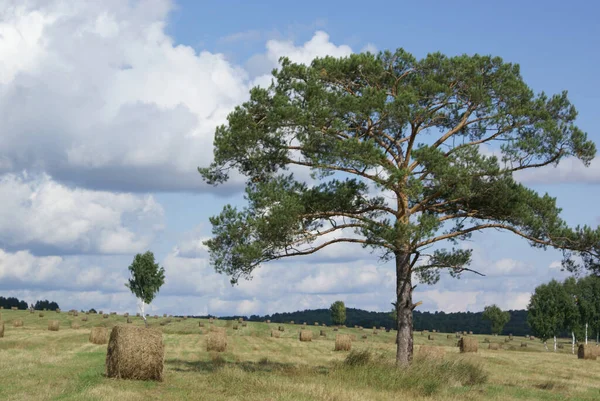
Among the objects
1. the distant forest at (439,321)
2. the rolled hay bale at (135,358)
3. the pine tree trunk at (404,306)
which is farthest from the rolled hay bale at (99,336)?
the distant forest at (439,321)

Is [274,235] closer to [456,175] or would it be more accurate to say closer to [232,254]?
[232,254]

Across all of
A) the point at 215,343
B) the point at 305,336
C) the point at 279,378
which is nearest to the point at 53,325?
the point at 305,336

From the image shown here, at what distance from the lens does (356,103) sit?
83.3 ft

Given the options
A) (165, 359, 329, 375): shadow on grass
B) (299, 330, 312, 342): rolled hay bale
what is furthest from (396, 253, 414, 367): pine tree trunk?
(299, 330, 312, 342): rolled hay bale

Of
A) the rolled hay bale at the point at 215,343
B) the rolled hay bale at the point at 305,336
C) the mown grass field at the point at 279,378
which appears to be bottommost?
the mown grass field at the point at 279,378

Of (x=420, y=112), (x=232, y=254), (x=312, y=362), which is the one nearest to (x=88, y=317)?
(x=312, y=362)

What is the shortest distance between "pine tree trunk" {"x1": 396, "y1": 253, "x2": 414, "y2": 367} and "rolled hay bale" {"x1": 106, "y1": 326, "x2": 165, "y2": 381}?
354 inches

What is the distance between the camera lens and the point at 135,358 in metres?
22.5

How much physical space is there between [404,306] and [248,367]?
23.0 ft

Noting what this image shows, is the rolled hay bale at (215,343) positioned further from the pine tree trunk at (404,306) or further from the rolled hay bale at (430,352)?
the pine tree trunk at (404,306)

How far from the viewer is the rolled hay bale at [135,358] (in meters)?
22.5

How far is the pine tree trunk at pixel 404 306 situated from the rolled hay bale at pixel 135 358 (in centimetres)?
900

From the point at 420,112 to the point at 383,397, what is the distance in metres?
11.3

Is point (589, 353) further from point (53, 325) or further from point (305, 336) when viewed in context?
point (53, 325)
